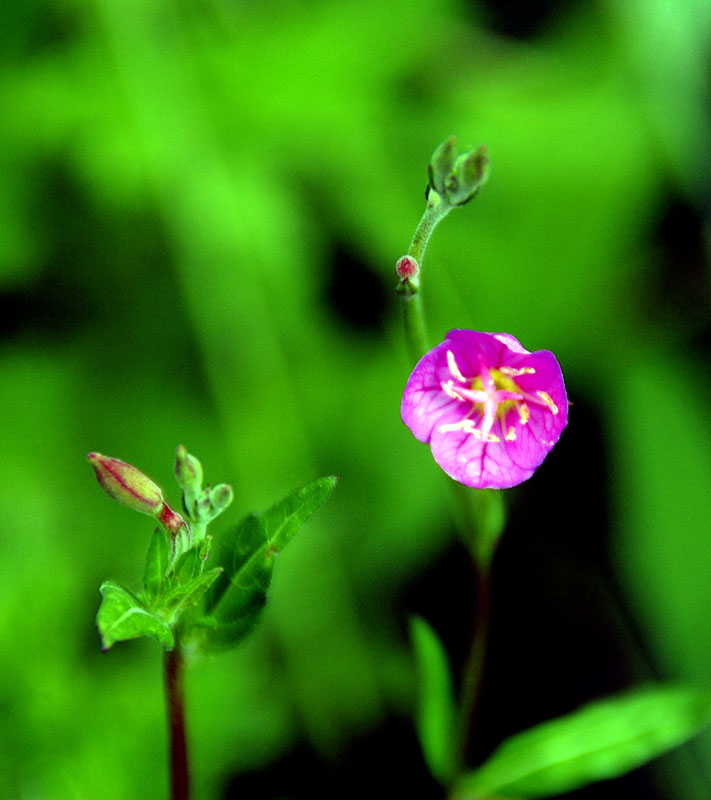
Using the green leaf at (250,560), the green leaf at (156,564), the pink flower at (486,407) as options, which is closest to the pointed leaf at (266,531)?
the green leaf at (250,560)

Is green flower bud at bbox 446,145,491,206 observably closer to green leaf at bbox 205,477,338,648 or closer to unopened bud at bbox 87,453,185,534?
green leaf at bbox 205,477,338,648

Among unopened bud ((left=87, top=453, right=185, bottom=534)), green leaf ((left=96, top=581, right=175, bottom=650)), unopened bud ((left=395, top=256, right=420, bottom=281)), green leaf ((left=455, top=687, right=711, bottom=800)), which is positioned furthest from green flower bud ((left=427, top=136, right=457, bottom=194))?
green leaf ((left=455, top=687, right=711, bottom=800))

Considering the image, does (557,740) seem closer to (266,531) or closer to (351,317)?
(266,531)

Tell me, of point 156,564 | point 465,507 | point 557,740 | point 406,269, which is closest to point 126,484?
point 156,564

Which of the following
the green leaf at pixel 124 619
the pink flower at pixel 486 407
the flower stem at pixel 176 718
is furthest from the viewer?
the pink flower at pixel 486 407

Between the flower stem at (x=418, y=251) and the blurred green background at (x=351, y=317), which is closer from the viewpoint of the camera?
the flower stem at (x=418, y=251)

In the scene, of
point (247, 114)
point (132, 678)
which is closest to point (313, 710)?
point (132, 678)

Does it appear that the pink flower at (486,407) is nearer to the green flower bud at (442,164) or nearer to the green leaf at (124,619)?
the green flower bud at (442,164)
